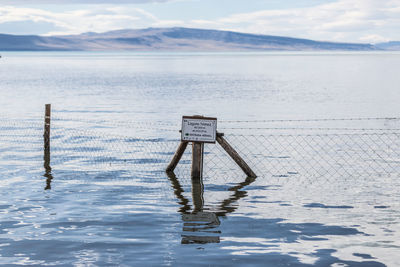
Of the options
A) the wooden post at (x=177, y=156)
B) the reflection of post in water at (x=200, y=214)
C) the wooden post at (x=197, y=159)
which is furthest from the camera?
the wooden post at (x=177, y=156)

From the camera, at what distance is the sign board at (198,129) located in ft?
62.3

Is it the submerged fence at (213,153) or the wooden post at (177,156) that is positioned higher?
the wooden post at (177,156)

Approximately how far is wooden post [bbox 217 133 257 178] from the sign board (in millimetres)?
346

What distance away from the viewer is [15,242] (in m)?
13.2

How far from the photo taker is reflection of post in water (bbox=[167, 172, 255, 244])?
13.7 metres

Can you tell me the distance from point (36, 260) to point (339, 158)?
17581 mm

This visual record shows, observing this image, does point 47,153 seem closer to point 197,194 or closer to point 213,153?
point 213,153

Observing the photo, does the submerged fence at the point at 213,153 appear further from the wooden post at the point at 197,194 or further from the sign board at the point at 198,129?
the sign board at the point at 198,129

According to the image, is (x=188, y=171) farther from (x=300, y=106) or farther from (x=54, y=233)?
(x=300, y=106)

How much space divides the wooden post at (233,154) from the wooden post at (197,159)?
763 millimetres

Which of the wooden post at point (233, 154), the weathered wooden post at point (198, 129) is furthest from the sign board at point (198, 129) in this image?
the wooden post at point (233, 154)

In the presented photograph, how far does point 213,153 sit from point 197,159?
8289 millimetres

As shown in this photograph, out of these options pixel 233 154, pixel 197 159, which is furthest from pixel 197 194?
pixel 233 154

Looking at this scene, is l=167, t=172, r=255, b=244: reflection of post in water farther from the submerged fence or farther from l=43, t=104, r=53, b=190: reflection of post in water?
Answer: l=43, t=104, r=53, b=190: reflection of post in water
